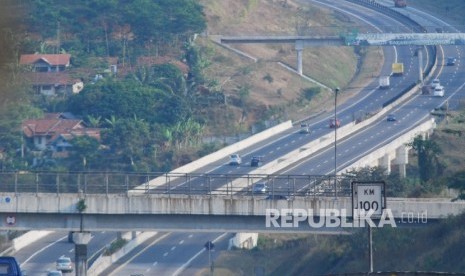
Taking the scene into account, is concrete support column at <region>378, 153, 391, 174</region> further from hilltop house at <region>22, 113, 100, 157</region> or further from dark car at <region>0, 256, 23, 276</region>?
dark car at <region>0, 256, 23, 276</region>

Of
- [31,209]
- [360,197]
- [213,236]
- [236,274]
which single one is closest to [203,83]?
[213,236]

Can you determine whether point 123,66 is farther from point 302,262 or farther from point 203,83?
point 302,262

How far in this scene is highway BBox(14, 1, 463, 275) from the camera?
82.2 meters

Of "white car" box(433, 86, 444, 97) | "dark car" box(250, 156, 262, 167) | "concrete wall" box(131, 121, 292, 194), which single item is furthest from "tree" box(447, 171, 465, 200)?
"white car" box(433, 86, 444, 97)

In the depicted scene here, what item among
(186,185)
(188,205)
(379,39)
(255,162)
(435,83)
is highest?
(379,39)

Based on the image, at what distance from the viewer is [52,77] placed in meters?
150

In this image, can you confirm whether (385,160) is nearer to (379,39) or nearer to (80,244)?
(80,244)

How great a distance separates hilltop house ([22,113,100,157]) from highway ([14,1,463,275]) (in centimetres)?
1755

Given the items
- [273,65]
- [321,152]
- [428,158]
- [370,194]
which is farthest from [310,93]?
[370,194]

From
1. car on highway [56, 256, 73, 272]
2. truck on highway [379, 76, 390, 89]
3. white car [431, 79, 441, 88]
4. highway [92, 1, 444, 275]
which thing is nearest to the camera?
car on highway [56, 256, 73, 272]

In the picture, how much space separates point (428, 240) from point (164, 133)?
71.4 metres

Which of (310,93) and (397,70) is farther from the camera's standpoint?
(397,70)

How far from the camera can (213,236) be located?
88500 mm

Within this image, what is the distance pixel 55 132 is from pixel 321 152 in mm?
28985
